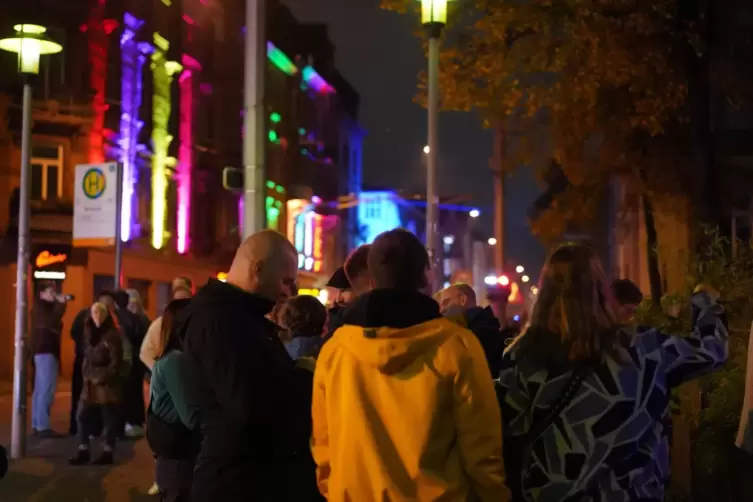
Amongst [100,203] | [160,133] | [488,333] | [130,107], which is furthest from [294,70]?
[488,333]

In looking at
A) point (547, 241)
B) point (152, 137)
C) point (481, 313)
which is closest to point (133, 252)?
point (152, 137)

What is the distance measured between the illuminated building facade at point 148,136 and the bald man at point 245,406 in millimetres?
11467

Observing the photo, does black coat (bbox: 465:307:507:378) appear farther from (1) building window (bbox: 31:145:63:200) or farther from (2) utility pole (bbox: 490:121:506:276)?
(1) building window (bbox: 31:145:63:200)

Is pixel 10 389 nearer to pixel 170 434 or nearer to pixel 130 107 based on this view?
pixel 130 107

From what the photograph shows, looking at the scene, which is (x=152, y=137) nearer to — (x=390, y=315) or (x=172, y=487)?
(x=172, y=487)

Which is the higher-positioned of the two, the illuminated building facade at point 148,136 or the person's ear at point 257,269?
the illuminated building facade at point 148,136

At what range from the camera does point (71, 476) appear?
9844mm

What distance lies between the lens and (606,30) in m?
11.2

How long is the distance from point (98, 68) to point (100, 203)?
11.3 meters

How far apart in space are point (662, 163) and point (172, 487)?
955 centimetres

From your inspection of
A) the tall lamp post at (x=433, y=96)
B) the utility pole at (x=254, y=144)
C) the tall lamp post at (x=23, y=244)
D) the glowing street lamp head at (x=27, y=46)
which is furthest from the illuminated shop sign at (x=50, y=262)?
the utility pole at (x=254, y=144)

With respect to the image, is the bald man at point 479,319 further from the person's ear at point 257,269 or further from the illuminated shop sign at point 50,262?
the illuminated shop sign at point 50,262

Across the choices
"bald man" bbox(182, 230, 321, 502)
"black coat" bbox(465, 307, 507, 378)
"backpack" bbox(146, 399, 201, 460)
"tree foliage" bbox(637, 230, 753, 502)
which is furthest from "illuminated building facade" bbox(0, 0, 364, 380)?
"bald man" bbox(182, 230, 321, 502)

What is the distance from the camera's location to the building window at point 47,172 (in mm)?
23766
